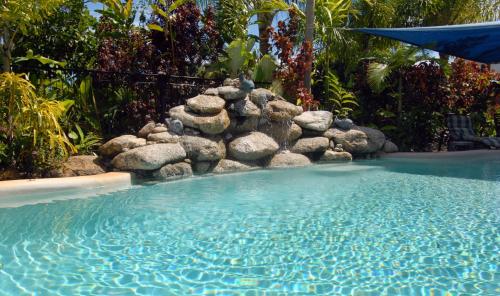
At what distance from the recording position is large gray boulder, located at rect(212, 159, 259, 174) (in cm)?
839

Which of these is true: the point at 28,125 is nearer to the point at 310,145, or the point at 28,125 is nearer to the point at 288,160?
the point at 288,160

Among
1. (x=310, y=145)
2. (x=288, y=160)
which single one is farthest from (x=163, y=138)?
(x=310, y=145)

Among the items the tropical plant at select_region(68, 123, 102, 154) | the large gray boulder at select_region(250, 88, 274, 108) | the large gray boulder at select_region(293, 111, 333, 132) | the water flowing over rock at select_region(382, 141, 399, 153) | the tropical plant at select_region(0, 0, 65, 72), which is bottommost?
the water flowing over rock at select_region(382, 141, 399, 153)

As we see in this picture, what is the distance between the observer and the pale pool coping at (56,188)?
548cm

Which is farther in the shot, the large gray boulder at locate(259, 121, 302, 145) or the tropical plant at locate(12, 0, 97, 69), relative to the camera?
the large gray boulder at locate(259, 121, 302, 145)

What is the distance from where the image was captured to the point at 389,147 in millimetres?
11516

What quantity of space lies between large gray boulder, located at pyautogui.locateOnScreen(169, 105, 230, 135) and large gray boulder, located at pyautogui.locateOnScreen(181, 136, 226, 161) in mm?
288

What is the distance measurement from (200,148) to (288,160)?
226cm

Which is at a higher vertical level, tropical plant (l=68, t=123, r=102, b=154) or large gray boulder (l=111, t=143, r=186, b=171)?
tropical plant (l=68, t=123, r=102, b=154)

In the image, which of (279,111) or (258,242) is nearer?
(258,242)

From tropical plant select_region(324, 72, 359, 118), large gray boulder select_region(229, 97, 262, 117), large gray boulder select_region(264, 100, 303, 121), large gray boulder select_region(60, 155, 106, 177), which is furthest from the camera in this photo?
tropical plant select_region(324, 72, 359, 118)

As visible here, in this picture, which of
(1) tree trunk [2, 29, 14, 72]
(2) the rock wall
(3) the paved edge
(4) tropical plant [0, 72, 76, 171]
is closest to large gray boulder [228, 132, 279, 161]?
(2) the rock wall

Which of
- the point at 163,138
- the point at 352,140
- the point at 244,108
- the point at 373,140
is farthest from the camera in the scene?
the point at 373,140

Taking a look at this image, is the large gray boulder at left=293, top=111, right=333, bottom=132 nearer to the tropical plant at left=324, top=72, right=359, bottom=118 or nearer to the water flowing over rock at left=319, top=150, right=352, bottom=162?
the water flowing over rock at left=319, top=150, right=352, bottom=162
